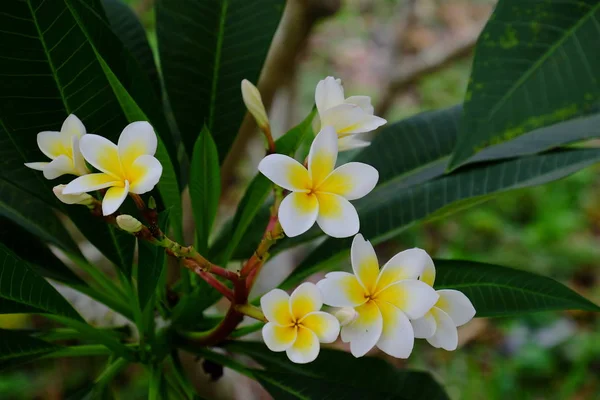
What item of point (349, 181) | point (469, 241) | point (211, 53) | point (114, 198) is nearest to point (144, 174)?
point (114, 198)

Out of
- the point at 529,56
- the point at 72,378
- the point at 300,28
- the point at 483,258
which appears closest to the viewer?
the point at 529,56

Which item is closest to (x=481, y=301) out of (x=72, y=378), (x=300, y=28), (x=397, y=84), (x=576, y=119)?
(x=576, y=119)

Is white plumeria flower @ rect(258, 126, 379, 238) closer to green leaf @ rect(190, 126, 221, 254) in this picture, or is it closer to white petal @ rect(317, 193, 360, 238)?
white petal @ rect(317, 193, 360, 238)

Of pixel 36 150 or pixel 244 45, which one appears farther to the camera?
pixel 244 45

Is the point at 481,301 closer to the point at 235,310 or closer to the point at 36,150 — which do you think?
the point at 235,310

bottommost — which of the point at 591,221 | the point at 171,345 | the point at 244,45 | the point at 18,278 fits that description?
the point at 591,221

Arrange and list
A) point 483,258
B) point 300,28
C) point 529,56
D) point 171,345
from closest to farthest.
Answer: point 529,56 < point 171,345 < point 300,28 < point 483,258

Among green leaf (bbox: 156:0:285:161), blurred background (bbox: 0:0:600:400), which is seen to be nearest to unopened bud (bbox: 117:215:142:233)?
green leaf (bbox: 156:0:285:161)

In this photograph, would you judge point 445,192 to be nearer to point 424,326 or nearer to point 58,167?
point 424,326
